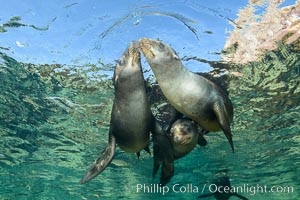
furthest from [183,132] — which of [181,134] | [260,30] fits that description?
[260,30]

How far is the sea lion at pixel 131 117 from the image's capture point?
556 centimetres

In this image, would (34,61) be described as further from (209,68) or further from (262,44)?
(262,44)

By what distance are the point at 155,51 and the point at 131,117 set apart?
1188 mm

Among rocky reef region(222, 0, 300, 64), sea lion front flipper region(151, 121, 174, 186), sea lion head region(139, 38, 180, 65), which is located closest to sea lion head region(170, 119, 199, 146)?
sea lion front flipper region(151, 121, 174, 186)

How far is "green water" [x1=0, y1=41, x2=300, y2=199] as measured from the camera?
1005 cm

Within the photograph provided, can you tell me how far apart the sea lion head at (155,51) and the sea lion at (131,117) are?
17cm

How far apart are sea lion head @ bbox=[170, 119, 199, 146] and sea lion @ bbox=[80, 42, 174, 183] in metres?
A: 0.79

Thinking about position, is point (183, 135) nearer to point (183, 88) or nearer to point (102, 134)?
point (183, 88)

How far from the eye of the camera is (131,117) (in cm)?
575

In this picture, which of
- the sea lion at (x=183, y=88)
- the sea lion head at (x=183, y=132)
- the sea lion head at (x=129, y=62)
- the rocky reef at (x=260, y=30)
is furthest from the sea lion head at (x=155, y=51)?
the rocky reef at (x=260, y=30)

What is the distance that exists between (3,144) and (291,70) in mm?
12397

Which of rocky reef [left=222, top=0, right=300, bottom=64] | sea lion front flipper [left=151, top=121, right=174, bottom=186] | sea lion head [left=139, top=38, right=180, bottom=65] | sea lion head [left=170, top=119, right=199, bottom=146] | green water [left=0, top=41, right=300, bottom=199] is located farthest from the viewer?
green water [left=0, top=41, right=300, bottom=199]

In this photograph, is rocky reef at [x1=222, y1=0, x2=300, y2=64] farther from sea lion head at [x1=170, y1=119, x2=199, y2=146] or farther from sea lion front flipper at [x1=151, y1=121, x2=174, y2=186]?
sea lion front flipper at [x1=151, y1=121, x2=174, y2=186]

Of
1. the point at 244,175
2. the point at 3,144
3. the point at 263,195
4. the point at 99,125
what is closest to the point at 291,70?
the point at 99,125
